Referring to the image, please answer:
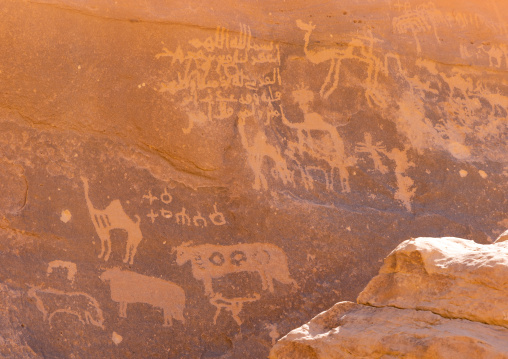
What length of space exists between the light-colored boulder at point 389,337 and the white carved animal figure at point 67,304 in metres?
1.67

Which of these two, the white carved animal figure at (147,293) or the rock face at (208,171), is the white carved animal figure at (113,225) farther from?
the white carved animal figure at (147,293)

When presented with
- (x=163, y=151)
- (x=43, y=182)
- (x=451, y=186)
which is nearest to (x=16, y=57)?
Answer: (x=43, y=182)

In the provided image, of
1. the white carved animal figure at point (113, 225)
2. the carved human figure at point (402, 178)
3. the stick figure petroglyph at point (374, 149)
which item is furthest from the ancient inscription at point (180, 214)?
the carved human figure at point (402, 178)

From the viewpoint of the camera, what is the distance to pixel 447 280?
214cm

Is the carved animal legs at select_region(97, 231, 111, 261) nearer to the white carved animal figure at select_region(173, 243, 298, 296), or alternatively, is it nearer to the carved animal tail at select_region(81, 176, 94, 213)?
the carved animal tail at select_region(81, 176, 94, 213)

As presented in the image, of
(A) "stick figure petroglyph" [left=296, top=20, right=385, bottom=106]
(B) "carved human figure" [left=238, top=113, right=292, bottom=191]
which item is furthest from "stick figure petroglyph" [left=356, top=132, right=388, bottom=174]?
(B) "carved human figure" [left=238, top=113, right=292, bottom=191]

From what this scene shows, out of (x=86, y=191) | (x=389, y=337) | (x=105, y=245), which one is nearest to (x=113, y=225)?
(x=105, y=245)

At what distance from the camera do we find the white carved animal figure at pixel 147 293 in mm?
3566

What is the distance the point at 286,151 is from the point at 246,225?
585mm

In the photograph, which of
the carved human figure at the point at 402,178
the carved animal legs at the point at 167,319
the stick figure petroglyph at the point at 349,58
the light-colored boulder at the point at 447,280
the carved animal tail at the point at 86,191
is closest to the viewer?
A: the light-colored boulder at the point at 447,280

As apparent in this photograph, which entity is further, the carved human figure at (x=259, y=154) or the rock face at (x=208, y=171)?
the carved human figure at (x=259, y=154)

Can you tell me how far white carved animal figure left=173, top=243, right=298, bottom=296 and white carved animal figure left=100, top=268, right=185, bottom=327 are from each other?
17cm

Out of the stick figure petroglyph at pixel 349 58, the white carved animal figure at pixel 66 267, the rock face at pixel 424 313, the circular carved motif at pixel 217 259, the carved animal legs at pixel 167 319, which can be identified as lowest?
the carved animal legs at pixel 167 319

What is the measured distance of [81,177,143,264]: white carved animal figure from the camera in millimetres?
3645
